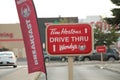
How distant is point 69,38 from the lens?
9555mm

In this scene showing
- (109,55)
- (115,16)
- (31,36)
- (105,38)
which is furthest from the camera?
(105,38)

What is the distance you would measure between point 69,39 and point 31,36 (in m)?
2.09

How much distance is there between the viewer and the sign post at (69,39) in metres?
9.53

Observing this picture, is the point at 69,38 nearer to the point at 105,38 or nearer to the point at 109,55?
the point at 109,55

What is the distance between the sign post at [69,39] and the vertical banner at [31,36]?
181 cm

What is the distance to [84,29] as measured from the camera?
9555mm

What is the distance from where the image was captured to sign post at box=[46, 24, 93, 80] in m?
9.53

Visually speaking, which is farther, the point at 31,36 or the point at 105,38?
the point at 105,38

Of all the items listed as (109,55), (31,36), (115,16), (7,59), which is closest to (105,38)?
(109,55)

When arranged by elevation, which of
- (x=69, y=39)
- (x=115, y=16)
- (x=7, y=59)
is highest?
(x=69, y=39)

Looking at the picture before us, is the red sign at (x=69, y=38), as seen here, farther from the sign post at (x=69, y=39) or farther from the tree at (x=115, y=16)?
the tree at (x=115, y=16)

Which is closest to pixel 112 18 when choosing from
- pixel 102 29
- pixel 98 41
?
pixel 98 41

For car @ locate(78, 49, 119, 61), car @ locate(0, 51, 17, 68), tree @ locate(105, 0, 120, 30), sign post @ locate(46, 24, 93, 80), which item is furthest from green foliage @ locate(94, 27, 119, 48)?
sign post @ locate(46, 24, 93, 80)

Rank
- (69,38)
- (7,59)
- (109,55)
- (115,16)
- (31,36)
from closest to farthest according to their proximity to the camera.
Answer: (69,38)
(31,36)
(115,16)
(7,59)
(109,55)
